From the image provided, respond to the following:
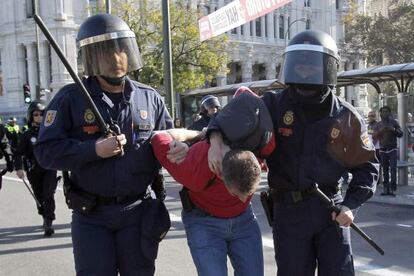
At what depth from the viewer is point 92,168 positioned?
278 centimetres

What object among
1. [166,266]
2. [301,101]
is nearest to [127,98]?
[301,101]

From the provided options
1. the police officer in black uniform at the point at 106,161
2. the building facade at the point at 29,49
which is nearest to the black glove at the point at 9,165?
the police officer in black uniform at the point at 106,161

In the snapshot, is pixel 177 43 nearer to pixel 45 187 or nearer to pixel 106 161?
pixel 45 187

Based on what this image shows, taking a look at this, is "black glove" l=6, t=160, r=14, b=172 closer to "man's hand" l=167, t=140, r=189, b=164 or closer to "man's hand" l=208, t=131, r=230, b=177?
"man's hand" l=167, t=140, r=189, b=164

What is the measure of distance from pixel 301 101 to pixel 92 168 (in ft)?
3.87

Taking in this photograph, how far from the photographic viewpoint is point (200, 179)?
274 cm

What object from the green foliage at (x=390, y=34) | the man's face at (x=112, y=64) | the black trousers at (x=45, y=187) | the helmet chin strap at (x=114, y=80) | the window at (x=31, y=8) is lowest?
the black trousers at (x=45, y=187)

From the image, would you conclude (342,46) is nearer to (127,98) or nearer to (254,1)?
(254,1)

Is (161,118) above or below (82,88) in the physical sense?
below

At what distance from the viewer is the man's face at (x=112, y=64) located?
285 cm

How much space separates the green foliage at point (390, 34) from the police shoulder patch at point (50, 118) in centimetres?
3724

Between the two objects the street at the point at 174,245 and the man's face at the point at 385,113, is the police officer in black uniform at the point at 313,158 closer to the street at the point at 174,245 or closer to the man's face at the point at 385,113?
the street at the point at 174,245

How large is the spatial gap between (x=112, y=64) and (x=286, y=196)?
46.3 inches

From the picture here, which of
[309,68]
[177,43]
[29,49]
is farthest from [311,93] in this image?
[29,49]
